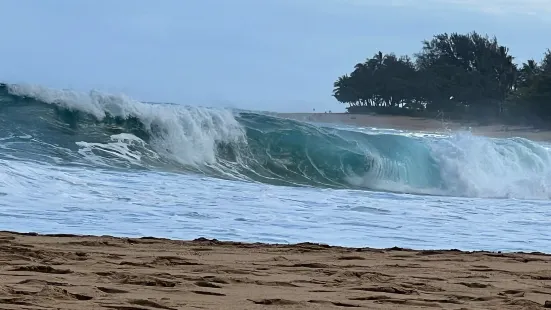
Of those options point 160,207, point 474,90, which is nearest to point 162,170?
point 160,207

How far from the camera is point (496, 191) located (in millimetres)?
16375

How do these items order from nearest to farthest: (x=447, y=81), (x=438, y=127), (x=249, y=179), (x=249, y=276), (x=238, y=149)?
(x=249, y=276), (x=249, y=179), (x=238, y=149), (x=438, y=127), (x=447, y=81)

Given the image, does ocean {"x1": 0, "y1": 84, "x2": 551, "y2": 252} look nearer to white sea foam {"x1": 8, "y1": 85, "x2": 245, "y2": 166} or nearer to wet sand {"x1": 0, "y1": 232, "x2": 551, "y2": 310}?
white sea foam {"x1": 8, "y1": 85, "x2": 245, "y2": 166}

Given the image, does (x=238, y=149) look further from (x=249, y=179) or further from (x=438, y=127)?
(x=438, y=127)

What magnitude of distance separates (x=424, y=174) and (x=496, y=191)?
6.93 ft

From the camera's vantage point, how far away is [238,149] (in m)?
17.6

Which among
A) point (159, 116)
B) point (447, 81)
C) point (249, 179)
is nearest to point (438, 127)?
point (447, 81)

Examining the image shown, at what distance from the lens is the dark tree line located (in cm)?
6056

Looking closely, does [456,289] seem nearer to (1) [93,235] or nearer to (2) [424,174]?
(1) [93,235]

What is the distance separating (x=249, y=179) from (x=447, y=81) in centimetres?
5138

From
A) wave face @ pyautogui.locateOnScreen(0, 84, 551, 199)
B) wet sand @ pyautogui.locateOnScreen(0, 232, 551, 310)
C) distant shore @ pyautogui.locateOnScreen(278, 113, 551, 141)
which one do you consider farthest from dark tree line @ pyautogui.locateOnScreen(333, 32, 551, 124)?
wet sand @ pyautogui.locateOnScreen(0, 232, 551, 310)

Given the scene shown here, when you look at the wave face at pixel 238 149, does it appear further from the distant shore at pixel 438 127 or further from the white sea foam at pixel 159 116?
the distant shore at pixel 438 127

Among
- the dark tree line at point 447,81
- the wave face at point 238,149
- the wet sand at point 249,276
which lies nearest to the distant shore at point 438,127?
the dark tree line at point 447,81

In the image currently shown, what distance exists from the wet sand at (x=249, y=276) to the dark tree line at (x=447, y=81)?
1863 inches
